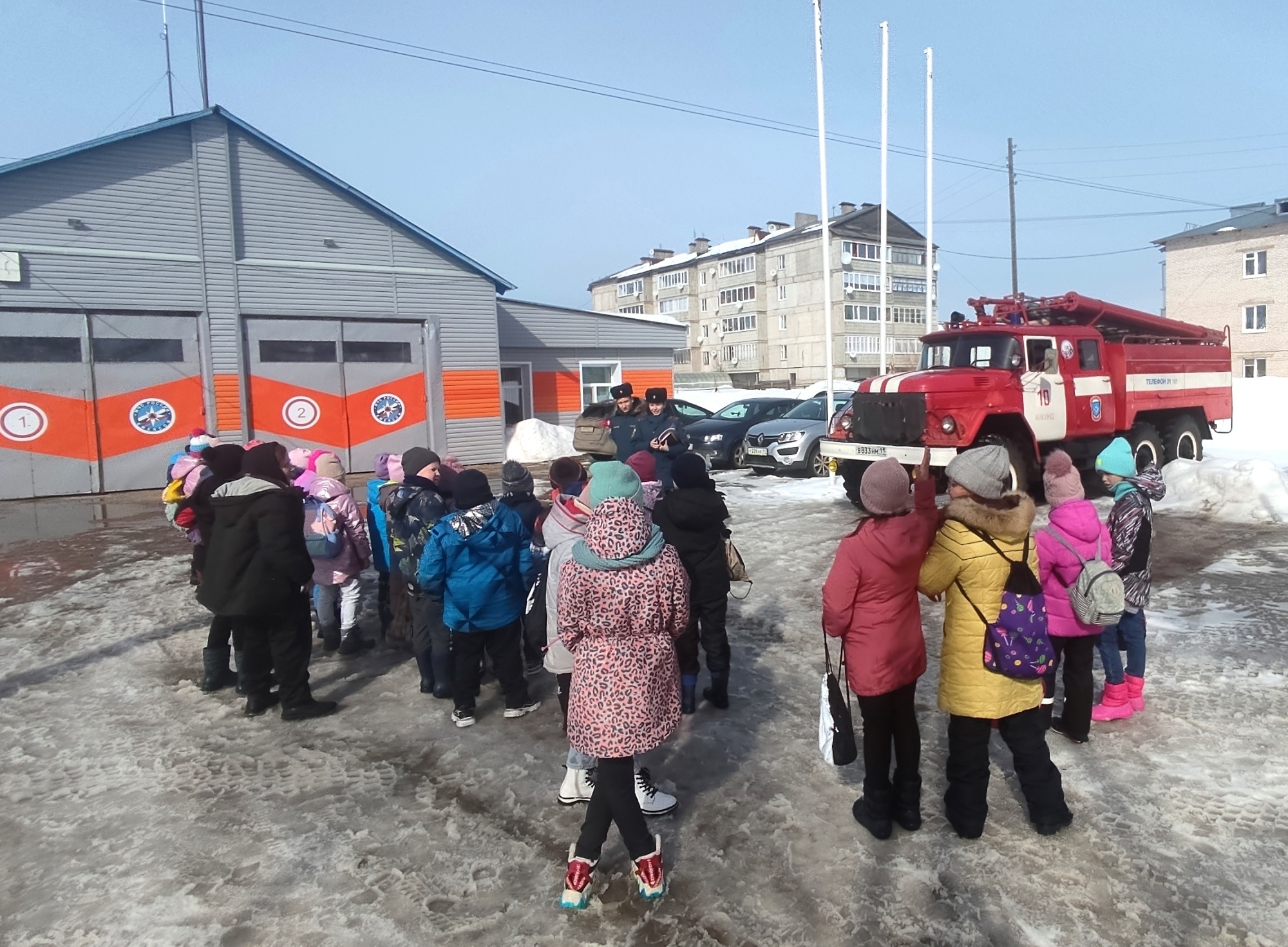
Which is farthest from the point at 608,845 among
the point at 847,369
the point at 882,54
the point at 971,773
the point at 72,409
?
the point at 847,369

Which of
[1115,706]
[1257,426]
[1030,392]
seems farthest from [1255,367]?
[1115,706]

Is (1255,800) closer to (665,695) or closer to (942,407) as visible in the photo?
(665,695)

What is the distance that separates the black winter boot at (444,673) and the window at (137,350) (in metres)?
13.4

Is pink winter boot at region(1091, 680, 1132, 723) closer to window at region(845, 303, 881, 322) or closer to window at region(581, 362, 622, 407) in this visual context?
window at region(581, 362, 622, 407)

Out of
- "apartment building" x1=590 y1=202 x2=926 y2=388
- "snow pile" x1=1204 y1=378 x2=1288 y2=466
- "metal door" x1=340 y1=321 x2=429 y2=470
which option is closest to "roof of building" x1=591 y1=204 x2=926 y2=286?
"apartment building" x1=590 y1=202 x2=926 y2=388

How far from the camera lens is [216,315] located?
625 inches

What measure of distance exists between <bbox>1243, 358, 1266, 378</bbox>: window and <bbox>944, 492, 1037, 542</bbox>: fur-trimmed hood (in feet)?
167

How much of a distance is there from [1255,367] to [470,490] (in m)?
51.7

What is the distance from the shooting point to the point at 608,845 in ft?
11.3

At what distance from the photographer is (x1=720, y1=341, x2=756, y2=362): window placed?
6862 cm

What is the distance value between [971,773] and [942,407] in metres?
7.02

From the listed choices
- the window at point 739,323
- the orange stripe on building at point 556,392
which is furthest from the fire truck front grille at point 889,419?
the window at point 739,323

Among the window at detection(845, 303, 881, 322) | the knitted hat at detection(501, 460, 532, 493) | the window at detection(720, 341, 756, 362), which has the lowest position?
the knitted hat at detection(501, 460, 532, 493)

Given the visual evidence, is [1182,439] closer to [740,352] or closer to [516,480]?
[516,480]
